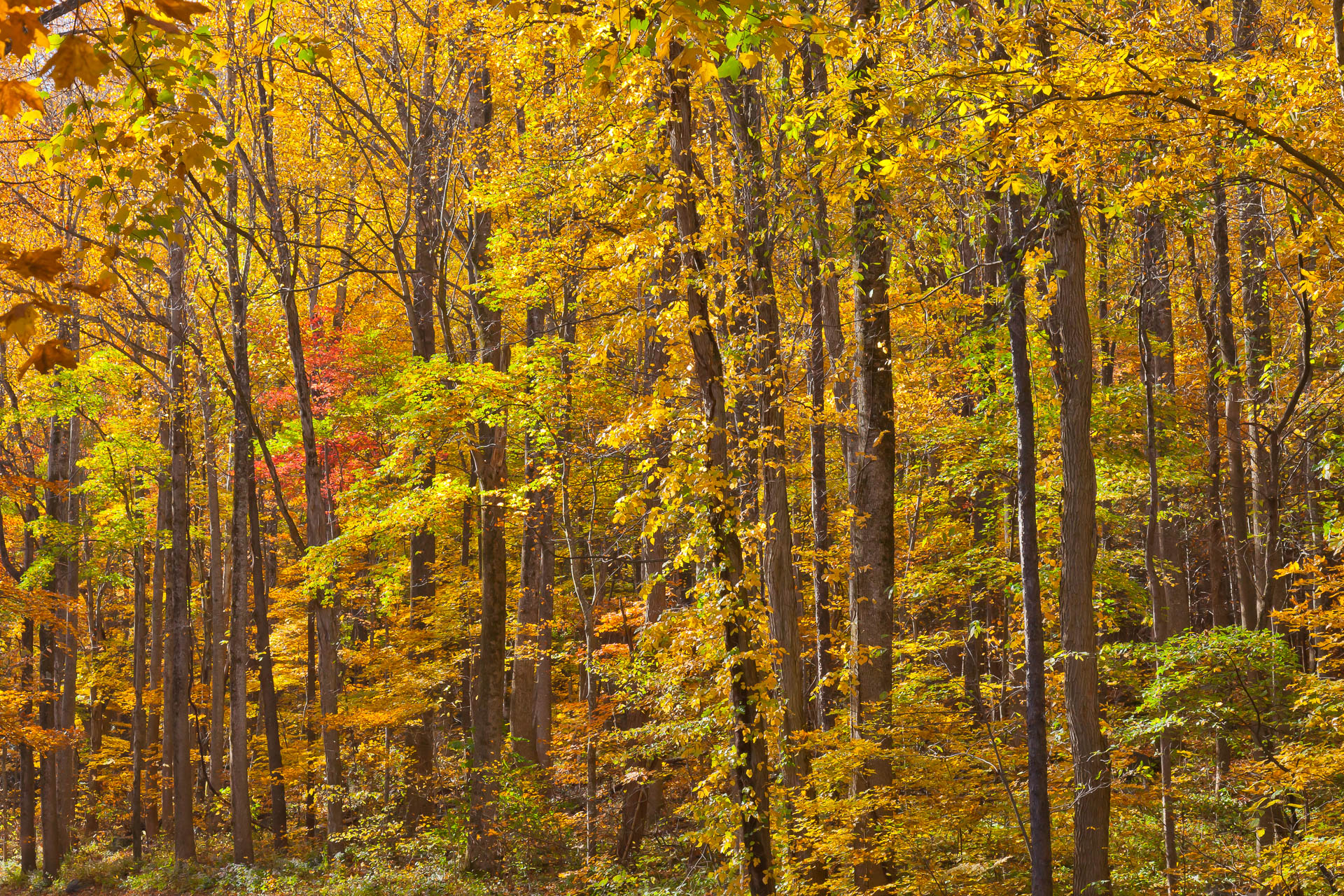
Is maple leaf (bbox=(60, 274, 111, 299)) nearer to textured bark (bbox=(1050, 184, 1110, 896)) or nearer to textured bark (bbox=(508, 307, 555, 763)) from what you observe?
textured bark (bbox=(1050, 184, 1110, 896))

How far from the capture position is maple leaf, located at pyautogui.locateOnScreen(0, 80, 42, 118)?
266cm

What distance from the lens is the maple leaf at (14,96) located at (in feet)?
8.71

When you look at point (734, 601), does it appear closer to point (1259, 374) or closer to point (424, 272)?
point (424, 272)

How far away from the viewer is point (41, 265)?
259cm

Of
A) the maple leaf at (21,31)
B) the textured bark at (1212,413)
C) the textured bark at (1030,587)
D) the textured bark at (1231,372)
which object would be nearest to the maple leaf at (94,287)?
the maple leaf at (21,31)

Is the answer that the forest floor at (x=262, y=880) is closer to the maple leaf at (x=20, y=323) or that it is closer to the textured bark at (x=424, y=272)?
the textured bark at (x=424, y=272)

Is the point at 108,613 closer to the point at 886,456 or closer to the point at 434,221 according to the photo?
the point at 434,221

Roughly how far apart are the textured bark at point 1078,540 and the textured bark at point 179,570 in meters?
12.9

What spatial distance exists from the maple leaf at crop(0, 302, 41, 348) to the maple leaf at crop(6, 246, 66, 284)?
0.11m

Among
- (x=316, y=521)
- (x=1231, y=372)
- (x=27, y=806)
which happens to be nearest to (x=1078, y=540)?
(x=1231, y=372)

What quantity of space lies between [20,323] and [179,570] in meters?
15.2

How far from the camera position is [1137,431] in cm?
1259

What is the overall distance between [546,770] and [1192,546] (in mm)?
16768

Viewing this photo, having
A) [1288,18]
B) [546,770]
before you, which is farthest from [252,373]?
[1288,18]
